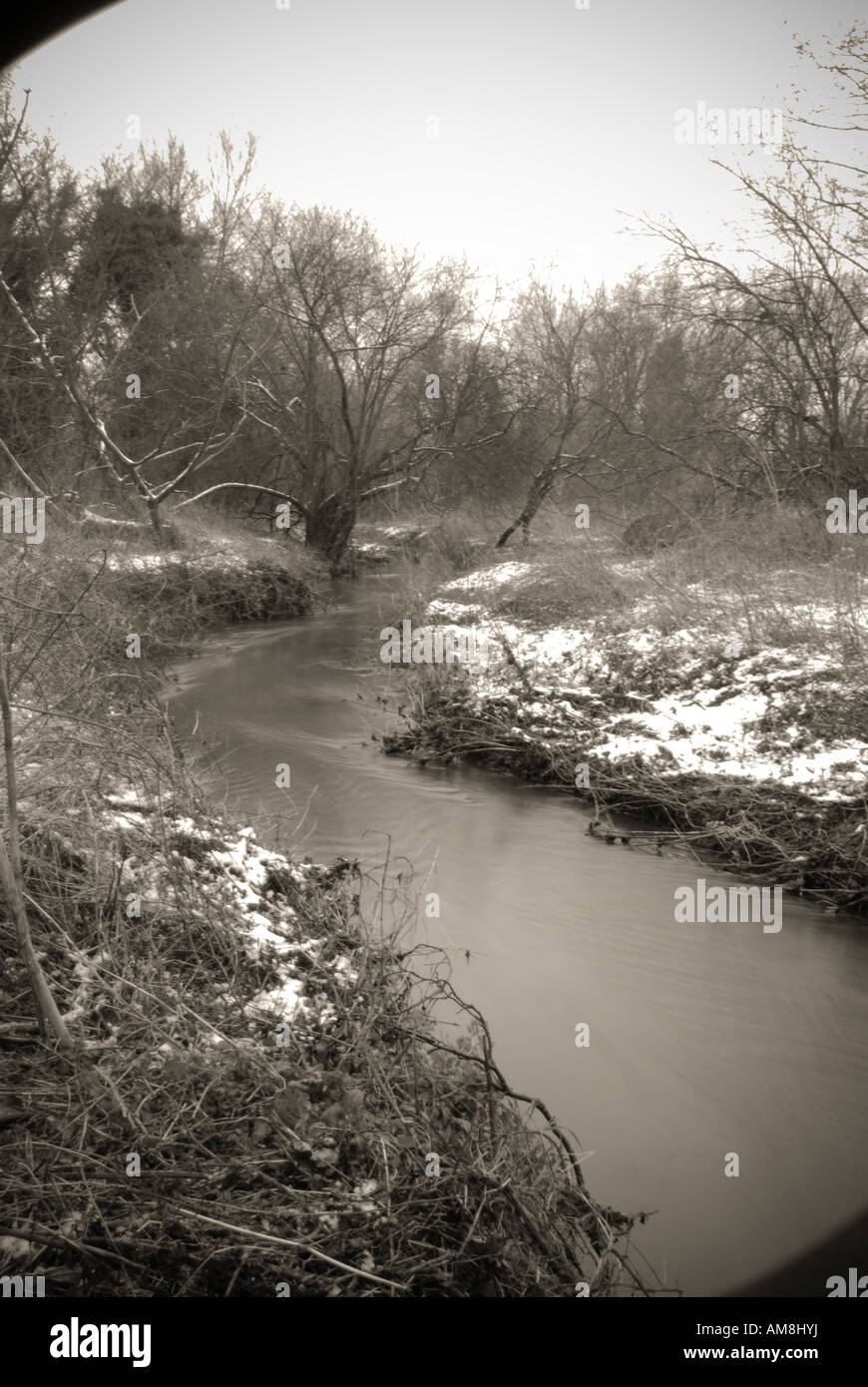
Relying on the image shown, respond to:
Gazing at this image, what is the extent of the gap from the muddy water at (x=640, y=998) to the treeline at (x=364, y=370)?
9.19m

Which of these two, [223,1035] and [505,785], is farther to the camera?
[505,785]

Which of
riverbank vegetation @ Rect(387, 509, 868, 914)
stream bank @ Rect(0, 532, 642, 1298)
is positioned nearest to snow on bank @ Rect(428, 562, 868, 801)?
riverbank vegetation @ Rect(387, 509, 868, 914)

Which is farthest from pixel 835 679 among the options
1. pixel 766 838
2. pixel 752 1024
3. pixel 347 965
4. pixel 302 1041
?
pixel 302 1041

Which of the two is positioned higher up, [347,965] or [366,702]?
[366,702]

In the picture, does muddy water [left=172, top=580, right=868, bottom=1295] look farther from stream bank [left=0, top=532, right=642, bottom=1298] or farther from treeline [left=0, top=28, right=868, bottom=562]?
treeline [left=0, top=28, right=868, bottom=562]

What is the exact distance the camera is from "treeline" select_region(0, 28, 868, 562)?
16.2 metres

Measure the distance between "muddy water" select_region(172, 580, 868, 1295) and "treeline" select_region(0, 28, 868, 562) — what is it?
30.2 ft

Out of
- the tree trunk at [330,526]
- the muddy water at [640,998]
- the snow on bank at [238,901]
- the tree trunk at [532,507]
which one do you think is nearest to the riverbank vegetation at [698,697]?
the muddy water at [640,998]

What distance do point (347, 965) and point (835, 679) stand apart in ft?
22.0

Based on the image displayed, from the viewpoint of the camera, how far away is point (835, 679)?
32.9 feet

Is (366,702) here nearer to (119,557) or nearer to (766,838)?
(119,557)
